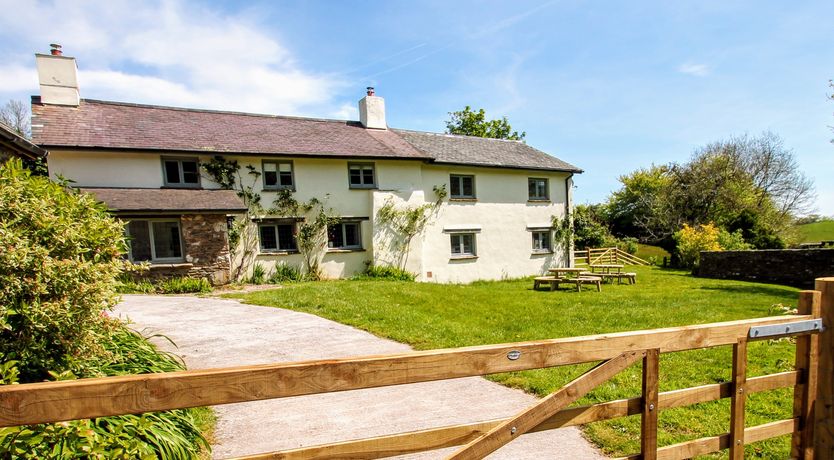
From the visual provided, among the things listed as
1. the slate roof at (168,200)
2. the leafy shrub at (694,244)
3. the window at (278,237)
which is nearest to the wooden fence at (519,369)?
the slate roof at (168,200)

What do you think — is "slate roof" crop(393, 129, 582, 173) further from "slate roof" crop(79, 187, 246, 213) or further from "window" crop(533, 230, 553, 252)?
"slate roof" crop(79, 187, 246, 213)

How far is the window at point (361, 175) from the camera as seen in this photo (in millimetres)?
18770

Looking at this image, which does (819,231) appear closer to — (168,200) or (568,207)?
(568,207)

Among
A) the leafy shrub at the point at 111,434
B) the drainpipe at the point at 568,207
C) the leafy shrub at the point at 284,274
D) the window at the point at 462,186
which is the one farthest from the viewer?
the drainpipe at the point at 568,207

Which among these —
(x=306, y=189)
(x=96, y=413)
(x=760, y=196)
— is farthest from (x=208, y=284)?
(x=760, y=196)

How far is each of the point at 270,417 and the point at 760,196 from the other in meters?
41.8

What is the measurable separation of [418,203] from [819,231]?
51243 mm

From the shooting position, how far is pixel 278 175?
17594mm

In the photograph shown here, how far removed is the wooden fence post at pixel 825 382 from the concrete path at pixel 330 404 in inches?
61.1

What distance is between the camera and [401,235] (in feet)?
62.4

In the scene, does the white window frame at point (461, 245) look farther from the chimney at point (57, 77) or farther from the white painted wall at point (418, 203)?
the chimney at point (57, 77)

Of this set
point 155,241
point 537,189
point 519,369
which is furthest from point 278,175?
point 519,369

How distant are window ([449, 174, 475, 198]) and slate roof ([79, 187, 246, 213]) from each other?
10141 millimetres

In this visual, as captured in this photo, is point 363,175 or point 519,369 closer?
point 519,369
